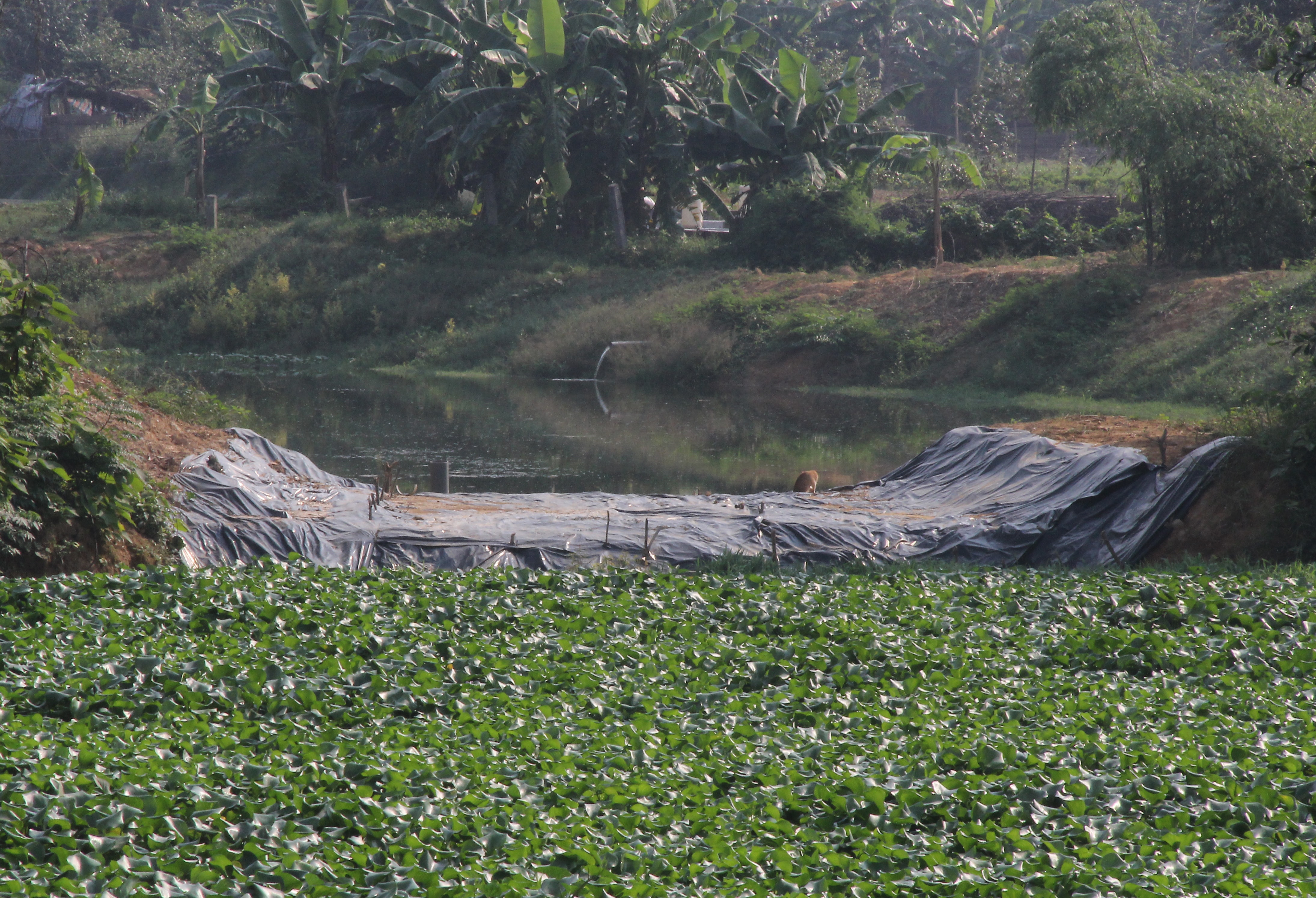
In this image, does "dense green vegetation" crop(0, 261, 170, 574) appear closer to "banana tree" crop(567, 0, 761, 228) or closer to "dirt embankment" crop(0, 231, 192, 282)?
"banana tree" crop(567, 0, 761, 228)

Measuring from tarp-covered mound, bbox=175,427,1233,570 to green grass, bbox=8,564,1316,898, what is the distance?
49.8 inches

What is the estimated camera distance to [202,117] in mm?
33031

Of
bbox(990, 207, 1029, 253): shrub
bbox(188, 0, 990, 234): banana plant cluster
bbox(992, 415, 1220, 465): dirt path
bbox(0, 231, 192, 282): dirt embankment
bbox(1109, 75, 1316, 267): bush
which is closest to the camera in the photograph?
bbox(992, 415, 1220, 465): dirt path

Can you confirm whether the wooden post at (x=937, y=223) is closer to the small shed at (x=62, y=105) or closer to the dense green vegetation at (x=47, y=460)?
the dense green vegetation at (x=47, y=460)

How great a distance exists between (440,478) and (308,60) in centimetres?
2415

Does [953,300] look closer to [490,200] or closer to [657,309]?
[657,309]

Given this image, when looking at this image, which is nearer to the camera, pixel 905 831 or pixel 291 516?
pixel 905 831

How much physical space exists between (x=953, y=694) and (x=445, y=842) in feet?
9.57

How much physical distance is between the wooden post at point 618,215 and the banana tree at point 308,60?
7.21 meters

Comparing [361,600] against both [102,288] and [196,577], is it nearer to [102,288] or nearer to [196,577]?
[196,577]

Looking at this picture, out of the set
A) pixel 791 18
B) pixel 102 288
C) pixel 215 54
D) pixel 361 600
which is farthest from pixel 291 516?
pixel 791 18

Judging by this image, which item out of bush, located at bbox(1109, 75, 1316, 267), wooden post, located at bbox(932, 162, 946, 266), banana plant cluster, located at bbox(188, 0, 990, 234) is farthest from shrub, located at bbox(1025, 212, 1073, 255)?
bush, located at bbox(1109, 75, 1316, 267)

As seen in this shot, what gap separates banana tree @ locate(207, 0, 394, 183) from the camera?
1258 inches

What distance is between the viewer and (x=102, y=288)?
108ft
